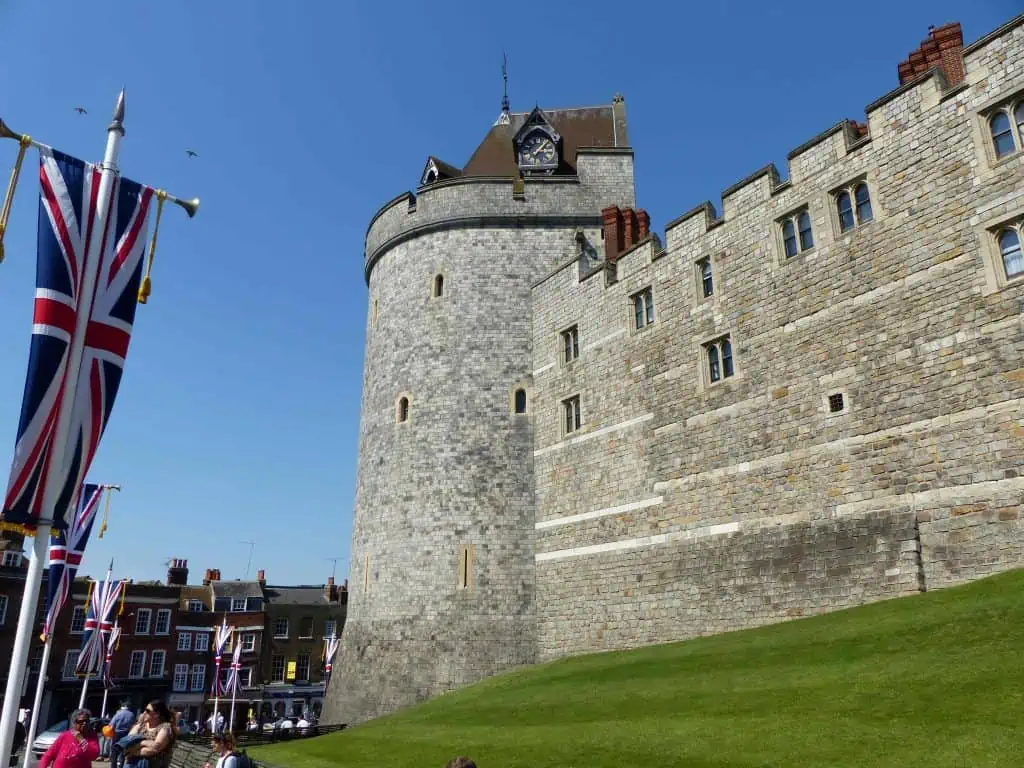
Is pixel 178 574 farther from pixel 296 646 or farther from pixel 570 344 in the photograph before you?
pixel 570 344

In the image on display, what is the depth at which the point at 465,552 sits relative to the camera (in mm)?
23766

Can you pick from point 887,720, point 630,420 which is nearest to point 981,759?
point 887,720

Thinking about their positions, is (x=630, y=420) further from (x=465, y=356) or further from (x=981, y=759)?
(x=981, y=759)

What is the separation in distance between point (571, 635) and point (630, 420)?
6412 mm

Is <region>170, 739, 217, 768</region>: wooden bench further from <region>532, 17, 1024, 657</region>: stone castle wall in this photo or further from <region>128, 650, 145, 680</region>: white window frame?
<region>128, 650, 145, 680</region>: white window frame

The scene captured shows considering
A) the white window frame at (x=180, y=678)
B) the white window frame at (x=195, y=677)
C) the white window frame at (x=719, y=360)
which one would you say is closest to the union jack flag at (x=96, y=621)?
the white window frame at (x=719, y=360)

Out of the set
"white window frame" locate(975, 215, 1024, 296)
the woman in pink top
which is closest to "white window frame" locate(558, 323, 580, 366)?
"white window frame" locate(975, 215, 1024, 296)

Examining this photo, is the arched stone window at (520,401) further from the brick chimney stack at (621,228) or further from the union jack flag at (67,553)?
the union jack flag at (67,553)

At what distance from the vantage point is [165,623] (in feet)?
162

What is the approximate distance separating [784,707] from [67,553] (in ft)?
54.4

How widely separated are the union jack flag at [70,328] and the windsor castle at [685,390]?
13757 mm

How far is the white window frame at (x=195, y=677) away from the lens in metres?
49.5

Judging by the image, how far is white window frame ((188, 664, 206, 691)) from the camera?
49.5 meters

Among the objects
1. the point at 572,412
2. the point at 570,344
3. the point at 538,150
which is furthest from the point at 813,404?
the point at 538,150
